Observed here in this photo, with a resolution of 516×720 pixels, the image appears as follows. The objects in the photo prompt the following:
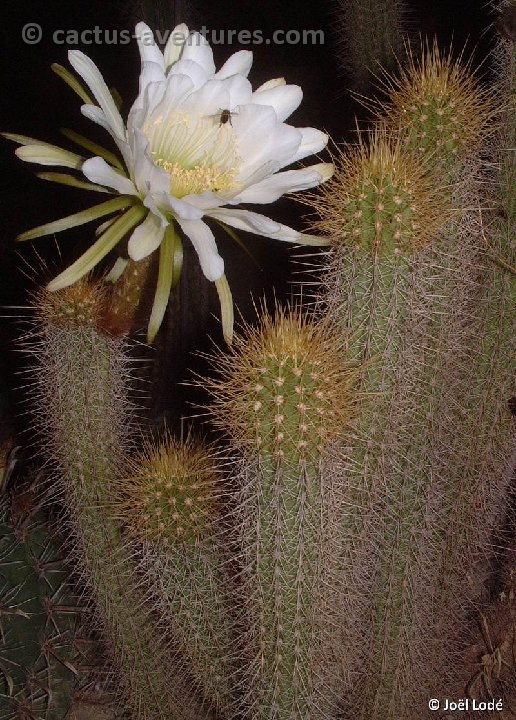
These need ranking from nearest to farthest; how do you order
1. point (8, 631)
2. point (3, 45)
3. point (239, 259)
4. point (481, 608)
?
1. point (8, 631)
2. point (481, 608)
3. point (3, 45)
4. point (239, 259)

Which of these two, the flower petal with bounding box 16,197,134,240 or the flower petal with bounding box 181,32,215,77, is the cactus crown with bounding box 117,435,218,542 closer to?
the flower petal with bounding box 16,197,134,240

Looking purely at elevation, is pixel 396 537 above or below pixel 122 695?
above

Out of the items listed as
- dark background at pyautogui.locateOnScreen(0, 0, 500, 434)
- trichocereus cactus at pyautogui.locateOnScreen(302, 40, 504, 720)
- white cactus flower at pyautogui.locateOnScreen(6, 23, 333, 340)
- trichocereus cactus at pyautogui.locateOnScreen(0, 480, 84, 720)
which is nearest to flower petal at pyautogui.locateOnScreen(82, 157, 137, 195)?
white cactus flower at pyautogui.locateOnScreen(6, 23, 333, 340)

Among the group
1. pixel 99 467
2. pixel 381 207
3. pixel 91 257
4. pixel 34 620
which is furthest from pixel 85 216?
pixel 34 620

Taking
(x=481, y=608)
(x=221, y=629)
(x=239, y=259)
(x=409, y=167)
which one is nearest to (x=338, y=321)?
(x=409, y=167)

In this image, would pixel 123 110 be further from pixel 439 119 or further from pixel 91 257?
pixel 91 257

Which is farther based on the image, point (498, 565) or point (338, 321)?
point (498, 565)

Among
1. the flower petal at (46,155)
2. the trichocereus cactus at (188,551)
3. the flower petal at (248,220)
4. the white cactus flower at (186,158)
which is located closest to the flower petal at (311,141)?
the white cactus flower at (186,158)

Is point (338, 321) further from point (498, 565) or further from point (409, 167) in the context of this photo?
point (498, 565)

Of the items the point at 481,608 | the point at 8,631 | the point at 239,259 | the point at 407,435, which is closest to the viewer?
the point at 407,435
